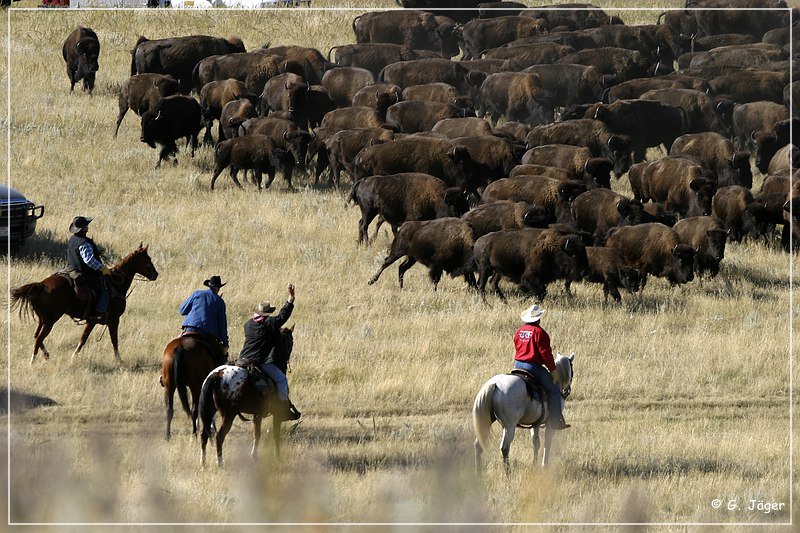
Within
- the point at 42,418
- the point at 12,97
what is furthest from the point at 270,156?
the point at 42,418

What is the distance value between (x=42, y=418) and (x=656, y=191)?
13330 mm

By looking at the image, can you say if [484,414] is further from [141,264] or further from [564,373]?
[141,264]

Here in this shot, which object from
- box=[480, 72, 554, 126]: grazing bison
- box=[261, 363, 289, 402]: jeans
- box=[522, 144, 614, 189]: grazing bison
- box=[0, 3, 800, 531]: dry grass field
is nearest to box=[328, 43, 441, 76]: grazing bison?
box=[480, 72, 554, 126]: grazing bison

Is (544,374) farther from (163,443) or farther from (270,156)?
(270,156)

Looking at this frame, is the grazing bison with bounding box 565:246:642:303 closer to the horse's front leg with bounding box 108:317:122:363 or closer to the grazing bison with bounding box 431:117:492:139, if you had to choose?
the horse's front leg with bounding box 108:317:122:363

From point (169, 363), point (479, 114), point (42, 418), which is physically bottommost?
point (42, 418)

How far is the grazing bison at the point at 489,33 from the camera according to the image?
35.7 metres

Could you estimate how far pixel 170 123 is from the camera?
84.1 feet

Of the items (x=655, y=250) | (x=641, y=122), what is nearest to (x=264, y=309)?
(x=655, y=250)

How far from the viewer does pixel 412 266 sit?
19469mm

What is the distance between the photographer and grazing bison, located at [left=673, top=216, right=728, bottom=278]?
18.9m

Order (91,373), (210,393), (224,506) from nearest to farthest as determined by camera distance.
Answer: (224,506), (210,393), (91,373)

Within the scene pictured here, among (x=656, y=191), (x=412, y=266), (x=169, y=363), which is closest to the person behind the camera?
(x=169, y=363)

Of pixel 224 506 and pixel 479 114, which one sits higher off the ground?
pixel 479 114
